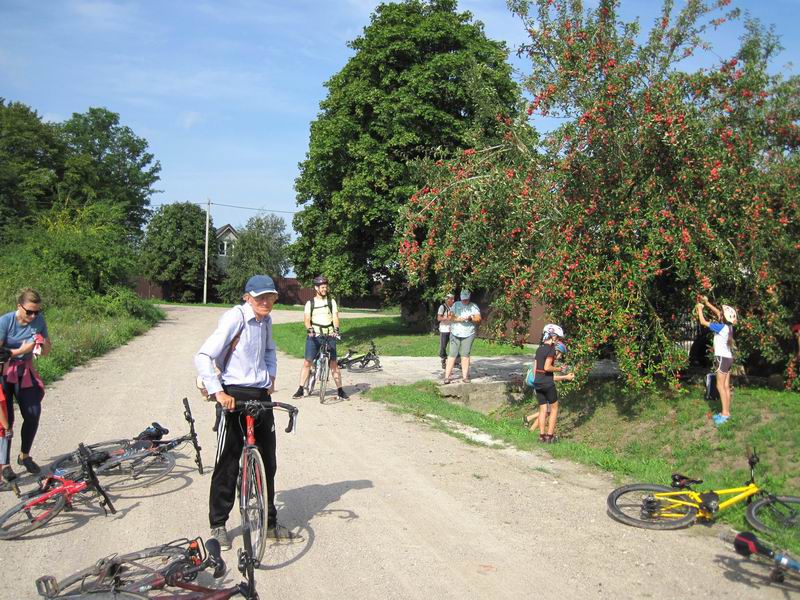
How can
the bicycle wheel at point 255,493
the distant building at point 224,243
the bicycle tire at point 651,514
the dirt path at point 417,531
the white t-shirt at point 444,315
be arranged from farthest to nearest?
the distant building at point 224,243, the white t-shirt at point 444,315, the bicycle tire at point 651,514, the bicycle wheel at point 255,493, the dirt path at point 417,531

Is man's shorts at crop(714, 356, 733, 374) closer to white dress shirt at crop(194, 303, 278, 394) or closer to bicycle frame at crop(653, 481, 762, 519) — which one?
bicycle frame at crop(653, 481, 762, 519)

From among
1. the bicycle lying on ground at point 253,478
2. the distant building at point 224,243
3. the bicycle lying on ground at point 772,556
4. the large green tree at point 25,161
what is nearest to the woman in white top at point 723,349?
the bicycle lying on ground at point 772,556

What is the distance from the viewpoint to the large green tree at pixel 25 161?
41.3 metres

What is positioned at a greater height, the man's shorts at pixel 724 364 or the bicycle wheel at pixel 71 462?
the man's shorts at pixel 724 364

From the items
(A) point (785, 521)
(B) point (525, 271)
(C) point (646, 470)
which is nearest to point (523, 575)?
(A) point (785, 521)

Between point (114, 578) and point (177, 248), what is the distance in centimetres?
5450

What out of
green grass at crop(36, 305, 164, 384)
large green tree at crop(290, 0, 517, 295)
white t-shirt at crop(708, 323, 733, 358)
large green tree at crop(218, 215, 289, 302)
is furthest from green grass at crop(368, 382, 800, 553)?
large green tree at crop(218, 215, 289, 302)

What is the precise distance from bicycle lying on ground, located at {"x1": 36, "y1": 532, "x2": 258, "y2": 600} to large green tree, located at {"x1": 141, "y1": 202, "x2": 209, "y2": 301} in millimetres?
53819

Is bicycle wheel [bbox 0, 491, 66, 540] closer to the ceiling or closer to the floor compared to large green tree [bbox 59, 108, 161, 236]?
closer to the floor

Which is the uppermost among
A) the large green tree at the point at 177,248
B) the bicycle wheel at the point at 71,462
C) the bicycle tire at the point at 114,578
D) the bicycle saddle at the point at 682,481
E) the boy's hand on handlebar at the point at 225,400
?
the large green tree at the point at 177,248

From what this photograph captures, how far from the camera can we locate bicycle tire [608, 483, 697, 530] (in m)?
5.60

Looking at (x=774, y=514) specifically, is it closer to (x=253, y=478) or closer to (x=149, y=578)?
(x=253, y=478)

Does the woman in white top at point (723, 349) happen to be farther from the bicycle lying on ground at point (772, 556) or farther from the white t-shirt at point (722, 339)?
the bicycle lying on ground at point (772, 556)

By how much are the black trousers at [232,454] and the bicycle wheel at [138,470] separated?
1.79 meters
